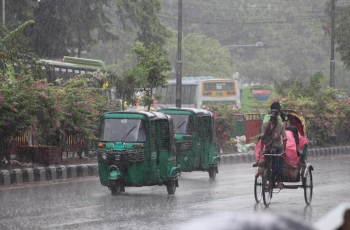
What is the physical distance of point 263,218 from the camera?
139 cm

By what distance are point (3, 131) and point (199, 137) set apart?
4.30m

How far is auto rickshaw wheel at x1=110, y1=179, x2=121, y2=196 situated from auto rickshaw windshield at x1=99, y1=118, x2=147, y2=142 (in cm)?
76

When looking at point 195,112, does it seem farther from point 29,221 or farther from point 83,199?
point 29,221

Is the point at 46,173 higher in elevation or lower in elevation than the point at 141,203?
higher

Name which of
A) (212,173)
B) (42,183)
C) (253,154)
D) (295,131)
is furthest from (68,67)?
(295,131)

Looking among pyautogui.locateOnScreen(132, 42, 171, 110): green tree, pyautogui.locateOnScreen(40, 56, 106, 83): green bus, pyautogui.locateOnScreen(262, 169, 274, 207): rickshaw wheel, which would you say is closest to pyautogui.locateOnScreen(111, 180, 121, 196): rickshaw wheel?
pyautogui.locateOnScreen(262, 169, 274, 207): rickshaw wheel

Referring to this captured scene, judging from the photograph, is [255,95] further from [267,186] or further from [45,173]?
[267,186]

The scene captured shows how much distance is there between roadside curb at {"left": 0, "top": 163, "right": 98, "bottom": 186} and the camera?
15.8m

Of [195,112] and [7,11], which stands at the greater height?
[7,11]

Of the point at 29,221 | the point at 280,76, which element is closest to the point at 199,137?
the point at 29,221

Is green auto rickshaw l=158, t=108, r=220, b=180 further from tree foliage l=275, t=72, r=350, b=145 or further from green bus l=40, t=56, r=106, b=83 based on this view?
green bus l=40, t=56, r=106, b=83

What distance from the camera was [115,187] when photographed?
13477 mm

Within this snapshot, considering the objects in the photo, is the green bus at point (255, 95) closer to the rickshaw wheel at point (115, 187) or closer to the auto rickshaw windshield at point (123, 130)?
the auto rickshaw windshield at point (123, 130)

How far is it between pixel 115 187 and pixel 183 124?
4.11 meters
